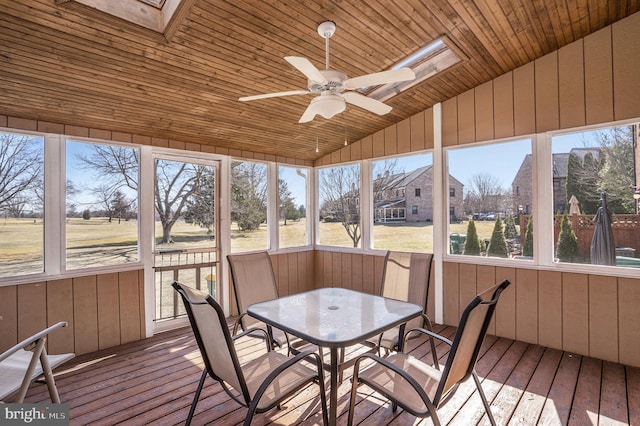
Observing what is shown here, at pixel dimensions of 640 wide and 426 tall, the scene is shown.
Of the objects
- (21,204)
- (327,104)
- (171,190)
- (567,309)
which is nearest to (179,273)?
(171,190)

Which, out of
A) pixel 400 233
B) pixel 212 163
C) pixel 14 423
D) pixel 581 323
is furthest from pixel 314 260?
pixel 14 423

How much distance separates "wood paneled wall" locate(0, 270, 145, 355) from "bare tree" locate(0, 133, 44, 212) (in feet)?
2.81

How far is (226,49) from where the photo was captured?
8.46 feet

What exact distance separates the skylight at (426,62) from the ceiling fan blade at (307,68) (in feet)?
5.15

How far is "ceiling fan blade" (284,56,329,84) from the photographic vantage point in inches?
71.9

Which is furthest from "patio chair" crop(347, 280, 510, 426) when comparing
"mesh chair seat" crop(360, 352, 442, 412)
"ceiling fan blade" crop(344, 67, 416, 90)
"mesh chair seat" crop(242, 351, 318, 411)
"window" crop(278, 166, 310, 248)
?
"window" crop(278, 166, 310, 248)

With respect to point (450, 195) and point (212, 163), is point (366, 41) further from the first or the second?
point (212, 163)

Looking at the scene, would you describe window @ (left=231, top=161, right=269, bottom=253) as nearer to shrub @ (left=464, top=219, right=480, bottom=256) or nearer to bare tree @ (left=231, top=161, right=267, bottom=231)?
bare tree @ (left=231, top=161, right=267, bottom=231)

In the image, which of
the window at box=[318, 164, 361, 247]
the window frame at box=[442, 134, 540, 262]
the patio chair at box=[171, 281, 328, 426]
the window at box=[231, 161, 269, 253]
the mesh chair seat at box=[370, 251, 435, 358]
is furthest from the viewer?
the window at box=[318, 164, 361, 247]

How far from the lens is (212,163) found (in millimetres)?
4523

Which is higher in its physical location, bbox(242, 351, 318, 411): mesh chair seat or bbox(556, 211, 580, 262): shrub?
bbox(556, 211, 580, 262): shrub

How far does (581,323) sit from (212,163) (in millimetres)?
4690

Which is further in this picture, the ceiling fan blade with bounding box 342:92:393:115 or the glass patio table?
the ceiling fan blade with bounding box 342:92:393:115

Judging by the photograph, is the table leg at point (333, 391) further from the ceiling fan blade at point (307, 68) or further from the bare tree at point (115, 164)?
the bare tree at point (115, 164)
